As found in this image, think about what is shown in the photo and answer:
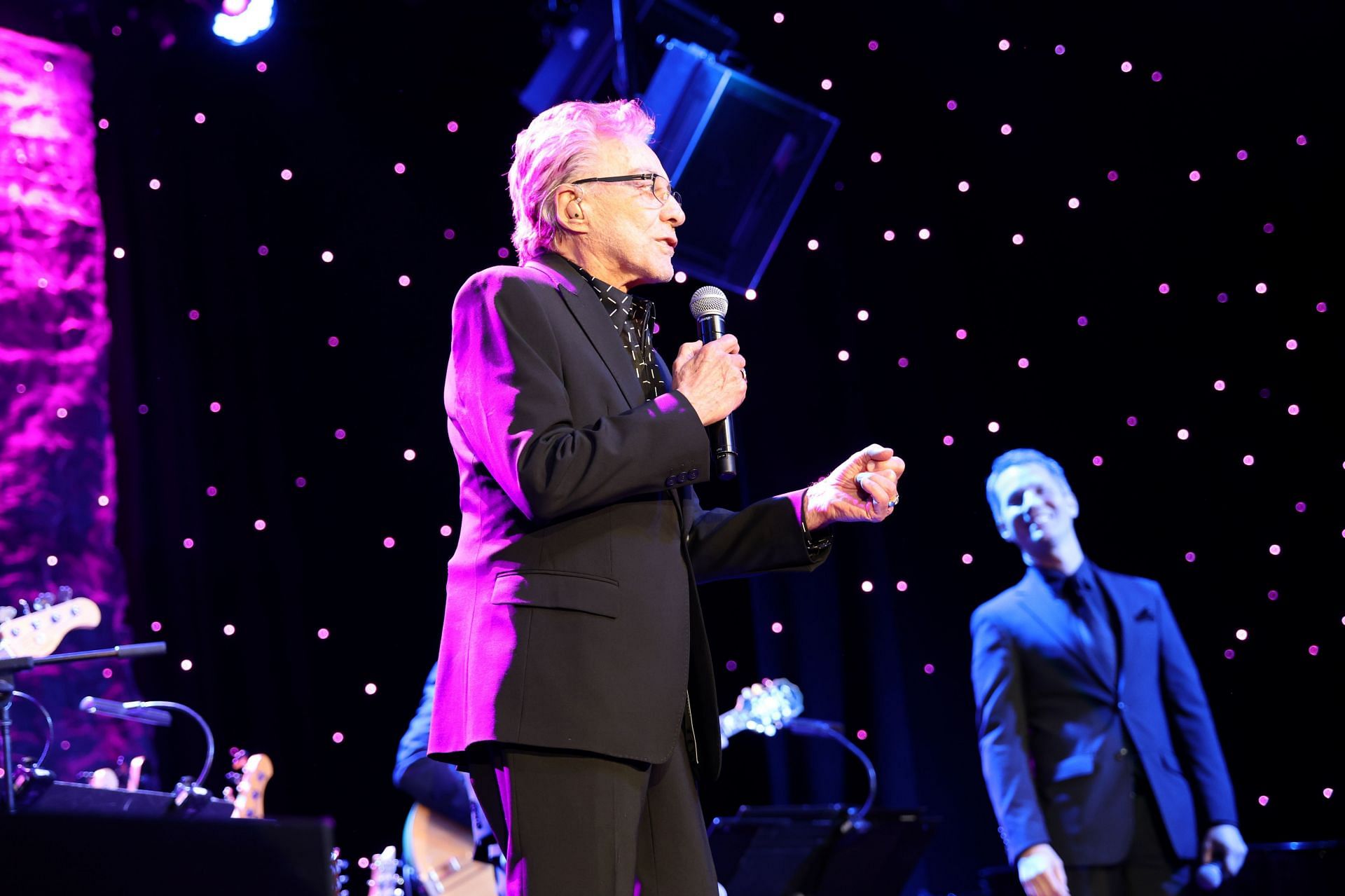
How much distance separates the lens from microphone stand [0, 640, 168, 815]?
2291mm

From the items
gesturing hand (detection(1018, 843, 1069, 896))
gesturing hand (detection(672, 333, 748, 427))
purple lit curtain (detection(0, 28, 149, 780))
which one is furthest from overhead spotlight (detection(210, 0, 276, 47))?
gesturing hand (detection(1018, 843, 1069, 896))

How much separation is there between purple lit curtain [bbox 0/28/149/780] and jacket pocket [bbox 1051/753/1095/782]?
296cm

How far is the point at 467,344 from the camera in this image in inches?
70.4

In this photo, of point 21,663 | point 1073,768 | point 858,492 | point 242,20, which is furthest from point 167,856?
point 242,20

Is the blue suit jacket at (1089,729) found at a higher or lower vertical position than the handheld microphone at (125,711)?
higher

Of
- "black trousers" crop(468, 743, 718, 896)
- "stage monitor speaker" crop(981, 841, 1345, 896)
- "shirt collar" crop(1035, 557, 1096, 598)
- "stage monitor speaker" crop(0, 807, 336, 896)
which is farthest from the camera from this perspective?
"shirt collar" crop(1035, 557, 1096, 598)

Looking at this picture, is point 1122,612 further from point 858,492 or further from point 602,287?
point 602,287

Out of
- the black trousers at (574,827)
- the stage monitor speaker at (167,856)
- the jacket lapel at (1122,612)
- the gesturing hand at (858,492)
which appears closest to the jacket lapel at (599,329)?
the gesturing hand at (858,492)

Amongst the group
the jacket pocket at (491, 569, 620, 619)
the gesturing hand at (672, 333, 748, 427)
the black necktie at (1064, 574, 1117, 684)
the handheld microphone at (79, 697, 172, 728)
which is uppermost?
the gesturing hand at (672, 333, 748, 427)

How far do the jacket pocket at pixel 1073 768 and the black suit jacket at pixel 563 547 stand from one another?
7.16 feet

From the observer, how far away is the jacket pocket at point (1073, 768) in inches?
142

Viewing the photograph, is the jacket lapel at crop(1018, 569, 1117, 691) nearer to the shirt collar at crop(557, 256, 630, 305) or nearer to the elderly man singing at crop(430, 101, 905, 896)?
the elderly man singing at crop(430, 101, 905, 896)

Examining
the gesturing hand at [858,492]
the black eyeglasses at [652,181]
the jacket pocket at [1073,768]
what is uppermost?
the black eyeglasses at [652,181]

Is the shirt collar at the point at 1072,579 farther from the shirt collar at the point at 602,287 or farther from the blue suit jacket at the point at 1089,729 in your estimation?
the shirt collar at the point at 602,287
